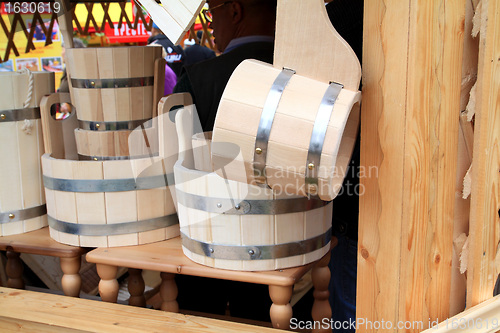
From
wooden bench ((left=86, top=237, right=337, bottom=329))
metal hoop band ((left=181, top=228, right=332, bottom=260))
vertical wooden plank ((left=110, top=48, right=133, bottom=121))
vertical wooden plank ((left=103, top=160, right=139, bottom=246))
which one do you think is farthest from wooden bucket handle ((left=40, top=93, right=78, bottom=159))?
metal hoop band ((left=181, top=228, right=332, bottom=260))

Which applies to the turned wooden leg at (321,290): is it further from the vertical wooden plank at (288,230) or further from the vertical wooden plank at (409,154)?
the vertical wooden plank at (409,154)

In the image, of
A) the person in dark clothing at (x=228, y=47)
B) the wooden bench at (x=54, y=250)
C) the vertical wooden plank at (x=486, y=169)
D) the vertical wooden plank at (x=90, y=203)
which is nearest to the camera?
the vertical wooden plank at (x=486, y=169)

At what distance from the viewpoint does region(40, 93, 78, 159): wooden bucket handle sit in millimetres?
2100

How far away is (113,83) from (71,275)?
78 centimetres

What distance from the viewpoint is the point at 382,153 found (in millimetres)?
1343

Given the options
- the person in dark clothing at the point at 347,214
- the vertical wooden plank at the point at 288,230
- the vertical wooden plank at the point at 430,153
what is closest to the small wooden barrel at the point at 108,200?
the vertical wooden plank at the point at 288,230

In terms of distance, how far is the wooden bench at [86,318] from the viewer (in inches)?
68.2

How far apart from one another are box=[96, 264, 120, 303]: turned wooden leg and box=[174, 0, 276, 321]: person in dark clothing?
812 mm

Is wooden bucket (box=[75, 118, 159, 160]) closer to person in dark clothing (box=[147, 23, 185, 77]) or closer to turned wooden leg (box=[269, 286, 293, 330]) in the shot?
turned wooden leg (box=[269, 286, 293, 330])

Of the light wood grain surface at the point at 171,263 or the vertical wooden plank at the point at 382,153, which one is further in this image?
the light wood grain surface at the point at 171,263

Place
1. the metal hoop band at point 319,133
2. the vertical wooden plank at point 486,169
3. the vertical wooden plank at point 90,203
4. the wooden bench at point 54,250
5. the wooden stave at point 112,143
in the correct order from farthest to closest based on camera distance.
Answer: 1. the wooden stave at point 112,143
2. the wooden bench at point 54,250
3. the vertical wooden plank at point 90,203
4. the vertical wooden plank at point 486,169
5. the metal hoop band at point 319,133

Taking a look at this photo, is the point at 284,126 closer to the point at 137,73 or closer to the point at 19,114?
the point at 137,73

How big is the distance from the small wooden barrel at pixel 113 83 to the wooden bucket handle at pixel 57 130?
3.9 inches

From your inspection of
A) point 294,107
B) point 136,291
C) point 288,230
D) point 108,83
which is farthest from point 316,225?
point 136,291
